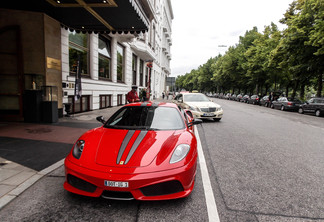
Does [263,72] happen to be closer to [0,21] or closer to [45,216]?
[0,21]

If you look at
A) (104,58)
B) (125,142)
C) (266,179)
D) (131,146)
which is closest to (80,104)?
(104,58)

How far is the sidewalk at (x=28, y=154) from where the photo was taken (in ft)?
10.0

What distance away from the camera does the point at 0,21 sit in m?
7.89

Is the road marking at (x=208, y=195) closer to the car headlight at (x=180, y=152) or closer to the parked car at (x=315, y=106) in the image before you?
the car headlight at (x=180, y=152)

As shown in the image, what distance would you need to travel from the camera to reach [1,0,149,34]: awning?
22.4 feet

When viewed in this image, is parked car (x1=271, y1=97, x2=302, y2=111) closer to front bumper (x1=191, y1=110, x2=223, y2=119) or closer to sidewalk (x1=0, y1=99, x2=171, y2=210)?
front bumper (x1=191, y1=110, x2=223, y2=119)

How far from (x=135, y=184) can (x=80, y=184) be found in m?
0.75

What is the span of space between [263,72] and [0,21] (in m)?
35.5

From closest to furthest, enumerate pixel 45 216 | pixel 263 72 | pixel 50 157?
pixel 45 216, pixel 50 157, pixel 263 72

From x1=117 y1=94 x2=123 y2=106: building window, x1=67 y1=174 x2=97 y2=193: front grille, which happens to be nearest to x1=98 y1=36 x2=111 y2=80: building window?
x1=117 y1=94 x2=123 y2=106: building window

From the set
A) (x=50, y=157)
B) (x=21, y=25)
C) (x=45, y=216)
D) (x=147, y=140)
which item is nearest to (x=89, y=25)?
(x=21, y=25)

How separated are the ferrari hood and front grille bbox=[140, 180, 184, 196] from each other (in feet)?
0.94

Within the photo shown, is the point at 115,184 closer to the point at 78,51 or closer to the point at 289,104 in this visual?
the point at 78,51

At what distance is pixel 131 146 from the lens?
2764 mm
